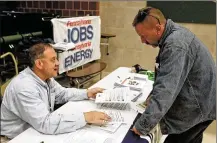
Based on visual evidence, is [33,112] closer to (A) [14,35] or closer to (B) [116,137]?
(B) [116,137]

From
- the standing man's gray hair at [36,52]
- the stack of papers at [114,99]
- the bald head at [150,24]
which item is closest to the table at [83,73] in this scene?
the stack of papers at [114,99]

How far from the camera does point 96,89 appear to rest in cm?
180

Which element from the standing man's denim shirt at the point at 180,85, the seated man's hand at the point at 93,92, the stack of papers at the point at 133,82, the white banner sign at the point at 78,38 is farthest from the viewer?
the white banner sign at the point at 78,38

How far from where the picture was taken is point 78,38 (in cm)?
373

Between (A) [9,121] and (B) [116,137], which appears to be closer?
(B) [116,137]

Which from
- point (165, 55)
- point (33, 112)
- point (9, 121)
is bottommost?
point (9, 121)

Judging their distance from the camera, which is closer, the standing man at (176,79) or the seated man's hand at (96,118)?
the standing man at (176,79)

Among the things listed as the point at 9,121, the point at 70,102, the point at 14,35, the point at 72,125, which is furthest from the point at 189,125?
the point at 14,35

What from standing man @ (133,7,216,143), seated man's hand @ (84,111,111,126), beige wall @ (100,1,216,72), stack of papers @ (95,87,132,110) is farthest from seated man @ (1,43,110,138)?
beige wall @ (100,1,216,72)

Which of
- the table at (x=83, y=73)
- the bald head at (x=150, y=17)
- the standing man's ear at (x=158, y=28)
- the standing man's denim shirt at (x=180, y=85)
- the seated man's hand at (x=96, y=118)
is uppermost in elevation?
the bald head at (x=150, y=17)

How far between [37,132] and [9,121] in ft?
0.84

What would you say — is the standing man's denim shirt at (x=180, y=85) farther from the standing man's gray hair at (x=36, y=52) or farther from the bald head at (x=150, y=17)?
the standing man's gray hair at (x=36, y=52)

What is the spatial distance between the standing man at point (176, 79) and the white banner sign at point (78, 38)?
2.25m

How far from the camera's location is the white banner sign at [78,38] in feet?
11.4
